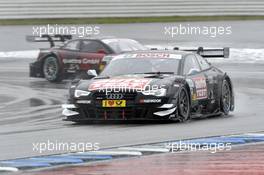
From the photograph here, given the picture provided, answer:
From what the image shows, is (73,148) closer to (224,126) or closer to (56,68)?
(224,126)

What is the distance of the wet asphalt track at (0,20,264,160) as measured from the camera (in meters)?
11.9

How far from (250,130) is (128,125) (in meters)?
1.92

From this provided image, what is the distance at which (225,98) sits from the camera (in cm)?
1602

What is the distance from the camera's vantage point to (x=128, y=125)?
45.4 ft

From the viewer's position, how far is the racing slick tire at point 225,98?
15877mm

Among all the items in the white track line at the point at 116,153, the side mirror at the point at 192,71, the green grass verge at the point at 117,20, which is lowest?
the white track line at the point at 116,153

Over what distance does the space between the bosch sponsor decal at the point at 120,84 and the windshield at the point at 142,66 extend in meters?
0.74

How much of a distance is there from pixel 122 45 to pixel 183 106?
32.8 feet

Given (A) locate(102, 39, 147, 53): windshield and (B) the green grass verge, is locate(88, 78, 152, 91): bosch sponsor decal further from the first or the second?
(B) the green grass verge

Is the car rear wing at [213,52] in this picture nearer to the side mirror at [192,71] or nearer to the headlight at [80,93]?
the side mirror at [192,71]

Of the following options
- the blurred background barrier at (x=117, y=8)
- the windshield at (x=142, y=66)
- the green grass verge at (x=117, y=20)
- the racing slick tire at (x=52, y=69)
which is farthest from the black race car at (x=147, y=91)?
the blurred background barrier at (x=117, y=8)

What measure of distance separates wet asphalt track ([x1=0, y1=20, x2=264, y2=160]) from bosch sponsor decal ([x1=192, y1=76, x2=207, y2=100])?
425mm

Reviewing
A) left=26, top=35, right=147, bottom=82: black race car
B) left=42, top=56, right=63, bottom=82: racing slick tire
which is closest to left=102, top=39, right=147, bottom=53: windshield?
left=26, top=35, right=147, bottom=82: black race car

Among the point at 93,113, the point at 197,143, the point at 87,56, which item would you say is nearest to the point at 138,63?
the point at 93,113
